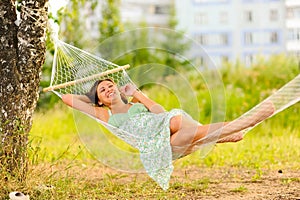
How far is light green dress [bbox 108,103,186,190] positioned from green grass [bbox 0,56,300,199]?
6.1 inches

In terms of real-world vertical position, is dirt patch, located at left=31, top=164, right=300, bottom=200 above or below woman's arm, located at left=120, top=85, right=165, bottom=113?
below

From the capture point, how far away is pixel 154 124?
382 centimetres

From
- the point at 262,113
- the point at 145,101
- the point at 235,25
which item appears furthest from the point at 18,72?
the point at 235,25

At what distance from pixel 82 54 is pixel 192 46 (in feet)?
2.16

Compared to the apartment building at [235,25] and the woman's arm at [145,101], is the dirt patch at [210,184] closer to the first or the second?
the woman's arm at [145,101]

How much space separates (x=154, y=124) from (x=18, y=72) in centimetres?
81

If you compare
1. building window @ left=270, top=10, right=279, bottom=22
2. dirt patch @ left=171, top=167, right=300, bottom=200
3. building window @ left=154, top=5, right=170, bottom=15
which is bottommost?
dirt patch @ left=171, top=167, right=300, bottom=200

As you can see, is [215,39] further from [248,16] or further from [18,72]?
[18,72]

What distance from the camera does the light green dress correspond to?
3.73 metres

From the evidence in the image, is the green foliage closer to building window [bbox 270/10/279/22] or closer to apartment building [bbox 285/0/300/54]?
apartment building [bbox 285/0/300/54]

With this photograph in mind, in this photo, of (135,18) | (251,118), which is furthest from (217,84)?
(135,18)

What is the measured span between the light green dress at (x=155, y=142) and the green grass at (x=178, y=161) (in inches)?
6.1

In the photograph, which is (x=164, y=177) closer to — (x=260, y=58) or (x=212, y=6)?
(x=260, y=58)

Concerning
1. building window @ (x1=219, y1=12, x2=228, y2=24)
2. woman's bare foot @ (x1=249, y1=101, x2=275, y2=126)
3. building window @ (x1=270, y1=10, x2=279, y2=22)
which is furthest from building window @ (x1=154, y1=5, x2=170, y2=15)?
woman's bare foot @ (x1=249, y1=101, x2=275, y2=126)
